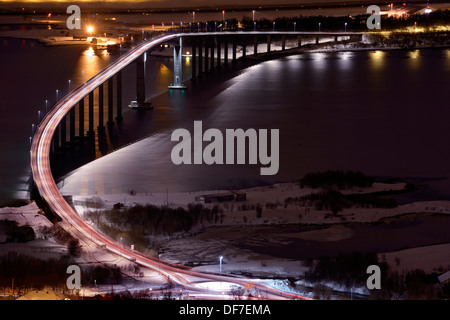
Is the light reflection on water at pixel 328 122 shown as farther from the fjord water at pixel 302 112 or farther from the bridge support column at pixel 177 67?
the bridge support column at pixel 177 67

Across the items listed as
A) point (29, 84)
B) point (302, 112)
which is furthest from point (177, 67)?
point (302, 112)

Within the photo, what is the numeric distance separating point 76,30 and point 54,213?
288 feet

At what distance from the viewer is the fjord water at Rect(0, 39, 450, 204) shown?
93.0 ft

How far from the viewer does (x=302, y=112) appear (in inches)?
1779

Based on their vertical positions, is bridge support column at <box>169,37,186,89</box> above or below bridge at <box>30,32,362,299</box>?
above

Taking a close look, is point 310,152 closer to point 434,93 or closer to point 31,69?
point 434,93

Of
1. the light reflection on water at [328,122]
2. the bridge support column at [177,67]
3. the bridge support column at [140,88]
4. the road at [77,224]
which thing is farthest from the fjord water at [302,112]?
the bridge support column at [140,88]

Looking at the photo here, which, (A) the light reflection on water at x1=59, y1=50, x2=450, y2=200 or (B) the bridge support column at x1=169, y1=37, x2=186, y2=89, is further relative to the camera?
(B) the bridge support column at x1=169, y1=37, x2=186, y2=89

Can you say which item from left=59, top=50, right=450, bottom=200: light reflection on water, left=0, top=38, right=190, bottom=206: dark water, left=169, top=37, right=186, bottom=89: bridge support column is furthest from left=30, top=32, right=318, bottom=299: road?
left=169, top=37, right=186, bottom=89: bridge support column

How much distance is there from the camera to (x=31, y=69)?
210ft

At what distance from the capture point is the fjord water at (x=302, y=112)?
2834 centimetres

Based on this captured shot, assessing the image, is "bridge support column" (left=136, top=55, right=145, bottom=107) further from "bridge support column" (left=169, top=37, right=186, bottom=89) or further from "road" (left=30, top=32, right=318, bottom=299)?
"road" (left=30, top=32, right=318, bottom=299)

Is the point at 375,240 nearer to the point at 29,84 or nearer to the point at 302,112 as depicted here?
the point at 302,112
